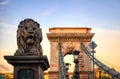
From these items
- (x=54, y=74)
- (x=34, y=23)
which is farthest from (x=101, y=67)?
(x=34, y=23)

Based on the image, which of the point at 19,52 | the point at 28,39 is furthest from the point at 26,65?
the point at 28,39

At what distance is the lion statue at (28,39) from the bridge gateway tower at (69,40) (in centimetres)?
5566

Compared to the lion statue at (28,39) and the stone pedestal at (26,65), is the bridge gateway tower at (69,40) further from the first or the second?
the stone pedestal at (26,65)

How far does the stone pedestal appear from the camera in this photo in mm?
10344

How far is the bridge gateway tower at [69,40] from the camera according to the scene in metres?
67.1

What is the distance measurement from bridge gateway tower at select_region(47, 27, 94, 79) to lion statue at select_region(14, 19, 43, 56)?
5566 cm

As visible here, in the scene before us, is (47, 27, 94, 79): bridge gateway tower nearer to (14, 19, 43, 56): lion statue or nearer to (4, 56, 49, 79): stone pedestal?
(14, 19, 43, 56): lion statue

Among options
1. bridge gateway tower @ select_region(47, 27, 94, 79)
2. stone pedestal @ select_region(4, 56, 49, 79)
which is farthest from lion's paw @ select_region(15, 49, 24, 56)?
bridge gateway tower @ select_region(47, 27, 94, 79)

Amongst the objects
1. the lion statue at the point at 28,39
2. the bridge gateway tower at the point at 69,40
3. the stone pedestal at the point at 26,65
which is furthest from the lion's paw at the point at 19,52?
the bridge gateway tower at the point at 69,40

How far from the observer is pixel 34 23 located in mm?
10891

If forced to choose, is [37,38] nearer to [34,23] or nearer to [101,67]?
[34,23]

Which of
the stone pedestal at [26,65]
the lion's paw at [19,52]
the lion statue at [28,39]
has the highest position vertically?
the lion statue at [28,39]

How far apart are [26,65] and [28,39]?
65 centimetres

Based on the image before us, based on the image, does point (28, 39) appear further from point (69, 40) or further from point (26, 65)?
point (69, 40)
